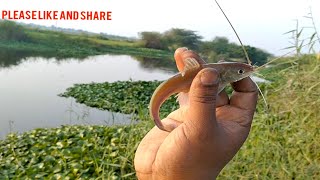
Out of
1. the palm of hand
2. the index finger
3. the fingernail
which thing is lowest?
the palm of hand

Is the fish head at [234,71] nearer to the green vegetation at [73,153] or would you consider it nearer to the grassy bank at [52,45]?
the green vegetation at [73,153]

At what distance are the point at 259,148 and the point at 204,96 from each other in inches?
67.7

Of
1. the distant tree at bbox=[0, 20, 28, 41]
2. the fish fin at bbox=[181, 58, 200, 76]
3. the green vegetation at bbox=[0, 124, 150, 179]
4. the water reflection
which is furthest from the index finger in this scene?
the distant tree at bbox=[0, 20, 28, 41]

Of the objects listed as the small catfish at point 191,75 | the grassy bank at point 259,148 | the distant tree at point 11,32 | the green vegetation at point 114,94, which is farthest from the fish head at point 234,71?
the distant tree at point 11,32

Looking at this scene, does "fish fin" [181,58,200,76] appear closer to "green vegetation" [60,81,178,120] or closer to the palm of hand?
the palm of hand

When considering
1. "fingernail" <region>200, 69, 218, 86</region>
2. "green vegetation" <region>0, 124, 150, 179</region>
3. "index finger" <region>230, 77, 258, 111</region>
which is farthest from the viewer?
"green vegetation" <region>0, 124, 150, 179</region>

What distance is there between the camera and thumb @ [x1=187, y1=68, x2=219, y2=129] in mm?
1124

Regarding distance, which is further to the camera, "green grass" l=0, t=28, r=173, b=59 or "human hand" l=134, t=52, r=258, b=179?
"green grass" l=0, t=28, r=173, b=59

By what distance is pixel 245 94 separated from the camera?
4.34 ft

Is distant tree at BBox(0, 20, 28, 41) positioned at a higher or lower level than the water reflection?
higher

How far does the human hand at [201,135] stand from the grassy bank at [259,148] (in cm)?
116

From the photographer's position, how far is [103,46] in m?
16.8

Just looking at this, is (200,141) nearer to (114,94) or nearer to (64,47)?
(114,94)

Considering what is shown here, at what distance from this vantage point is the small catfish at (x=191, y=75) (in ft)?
3.93
